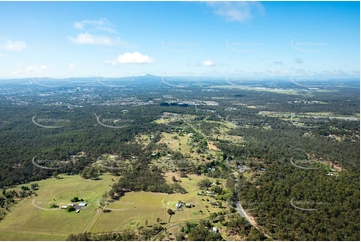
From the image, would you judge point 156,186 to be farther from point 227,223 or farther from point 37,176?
point 37,176

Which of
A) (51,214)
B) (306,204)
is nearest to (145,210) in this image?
(51,214)

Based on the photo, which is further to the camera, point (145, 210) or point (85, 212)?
point (145, 210)

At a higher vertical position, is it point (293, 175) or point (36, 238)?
point (293, 175)

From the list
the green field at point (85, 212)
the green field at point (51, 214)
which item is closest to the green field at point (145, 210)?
the green field at point (85, 212)

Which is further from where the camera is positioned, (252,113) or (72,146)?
(252,113)

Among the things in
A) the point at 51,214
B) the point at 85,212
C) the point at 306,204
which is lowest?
the point at 51,214

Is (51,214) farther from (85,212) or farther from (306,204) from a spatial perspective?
(306,204)

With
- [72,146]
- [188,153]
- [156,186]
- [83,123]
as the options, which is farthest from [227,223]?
[83,123]

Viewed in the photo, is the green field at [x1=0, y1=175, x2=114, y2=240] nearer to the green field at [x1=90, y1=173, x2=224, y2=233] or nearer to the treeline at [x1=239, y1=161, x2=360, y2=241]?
the green field at [x1=90, y1=173, x2=224, y2=233]

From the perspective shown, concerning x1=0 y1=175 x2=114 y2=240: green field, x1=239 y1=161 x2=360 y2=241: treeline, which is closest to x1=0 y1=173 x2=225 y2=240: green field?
x1=0 y1=175 x2=114 y2=240: green field
